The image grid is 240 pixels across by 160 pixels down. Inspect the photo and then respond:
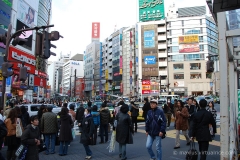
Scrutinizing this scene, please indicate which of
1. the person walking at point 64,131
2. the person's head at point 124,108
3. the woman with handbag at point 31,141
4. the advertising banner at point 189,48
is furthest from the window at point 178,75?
the woman with handbag at point 31,141

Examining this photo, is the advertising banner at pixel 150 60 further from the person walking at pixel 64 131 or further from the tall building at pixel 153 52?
the person walking at pixel 64 131

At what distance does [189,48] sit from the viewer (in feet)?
203

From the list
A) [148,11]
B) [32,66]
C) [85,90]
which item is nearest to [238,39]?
[32,66]

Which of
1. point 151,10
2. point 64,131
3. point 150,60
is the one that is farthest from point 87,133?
point 151,10

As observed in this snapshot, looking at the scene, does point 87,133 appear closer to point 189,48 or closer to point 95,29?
point 189,48

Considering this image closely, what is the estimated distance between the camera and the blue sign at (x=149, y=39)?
212 ft

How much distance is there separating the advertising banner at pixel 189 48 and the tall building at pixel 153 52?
4.61 meters

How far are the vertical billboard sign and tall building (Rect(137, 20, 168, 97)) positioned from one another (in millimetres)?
1812

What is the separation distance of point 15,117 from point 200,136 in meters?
5.07

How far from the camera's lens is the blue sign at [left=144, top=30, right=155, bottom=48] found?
64750 millimetres

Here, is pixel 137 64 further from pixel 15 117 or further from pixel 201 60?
pixel 15 117

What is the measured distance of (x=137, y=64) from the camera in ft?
215

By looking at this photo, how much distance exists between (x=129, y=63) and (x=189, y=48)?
20.1 meters

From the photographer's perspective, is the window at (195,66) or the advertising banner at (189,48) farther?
the window at (195,66)
